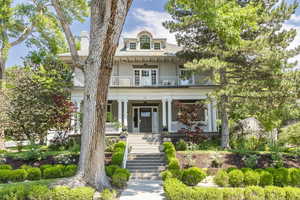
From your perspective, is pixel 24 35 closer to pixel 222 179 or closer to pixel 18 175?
pixel 18 175

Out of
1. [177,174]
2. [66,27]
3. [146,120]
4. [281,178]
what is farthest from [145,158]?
[66,27]

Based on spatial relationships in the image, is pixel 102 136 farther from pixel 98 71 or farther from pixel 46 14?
pixel 46 14

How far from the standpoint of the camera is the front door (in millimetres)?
18172

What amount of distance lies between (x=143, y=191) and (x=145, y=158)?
13.5ft

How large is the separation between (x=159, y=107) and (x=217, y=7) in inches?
493

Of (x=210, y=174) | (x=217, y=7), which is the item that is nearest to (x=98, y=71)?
(x=217, y=7)

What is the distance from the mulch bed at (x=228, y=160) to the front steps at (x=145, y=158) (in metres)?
1.30

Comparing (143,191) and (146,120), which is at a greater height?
(146,120)

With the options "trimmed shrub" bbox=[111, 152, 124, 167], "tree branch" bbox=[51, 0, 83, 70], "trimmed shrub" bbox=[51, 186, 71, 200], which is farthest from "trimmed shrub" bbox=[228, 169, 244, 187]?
"tree branch" bbox=[51, 0, 83, 70]

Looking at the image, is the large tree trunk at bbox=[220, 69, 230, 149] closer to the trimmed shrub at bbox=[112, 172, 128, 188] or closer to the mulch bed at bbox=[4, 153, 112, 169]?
the mulch bed at bbox=[4, 153, 112, 169]

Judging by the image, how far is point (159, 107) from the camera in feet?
60.4

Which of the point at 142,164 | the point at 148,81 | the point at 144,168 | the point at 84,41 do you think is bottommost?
the point at 144,168

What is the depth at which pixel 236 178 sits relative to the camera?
7.44m

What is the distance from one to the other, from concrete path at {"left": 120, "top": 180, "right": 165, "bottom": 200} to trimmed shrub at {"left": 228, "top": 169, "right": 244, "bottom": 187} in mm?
2704
